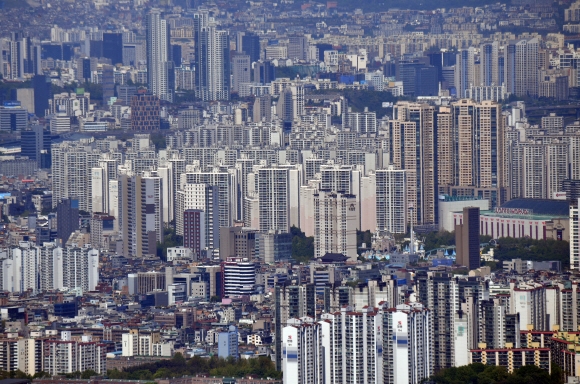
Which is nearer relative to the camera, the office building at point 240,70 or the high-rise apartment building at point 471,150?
the high-rise apartment building at point 471,150

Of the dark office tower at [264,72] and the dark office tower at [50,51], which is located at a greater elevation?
the dark office tower at [50,51]

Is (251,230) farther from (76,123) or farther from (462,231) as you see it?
(76,123)

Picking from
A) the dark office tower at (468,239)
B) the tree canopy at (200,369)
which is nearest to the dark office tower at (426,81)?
the dark office tower at (468,239)

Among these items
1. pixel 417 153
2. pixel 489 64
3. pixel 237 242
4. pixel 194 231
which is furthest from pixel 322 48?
pixel 237 242

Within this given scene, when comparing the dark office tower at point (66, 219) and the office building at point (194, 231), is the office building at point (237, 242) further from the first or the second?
the dark office tower at point (66, 219)

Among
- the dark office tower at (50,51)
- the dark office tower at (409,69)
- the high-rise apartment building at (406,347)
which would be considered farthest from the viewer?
the dark office tower at (50,51)

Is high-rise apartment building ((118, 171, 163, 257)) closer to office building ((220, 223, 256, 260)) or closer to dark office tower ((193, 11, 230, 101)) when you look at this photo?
office building ((220, 223, 256, 260))
